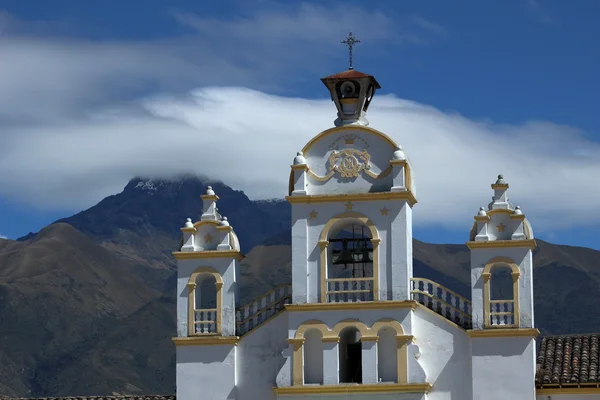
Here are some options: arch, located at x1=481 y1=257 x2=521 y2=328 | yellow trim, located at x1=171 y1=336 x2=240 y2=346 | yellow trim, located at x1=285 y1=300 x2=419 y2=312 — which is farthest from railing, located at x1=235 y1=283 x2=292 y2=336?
arch, located at x1=481 y1=257 x2=521 y2=328

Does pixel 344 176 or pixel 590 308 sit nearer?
pixel 344 176

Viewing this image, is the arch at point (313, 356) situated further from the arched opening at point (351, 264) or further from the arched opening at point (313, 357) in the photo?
the arched opening at point (351, 264)

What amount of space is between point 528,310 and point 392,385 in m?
4.70

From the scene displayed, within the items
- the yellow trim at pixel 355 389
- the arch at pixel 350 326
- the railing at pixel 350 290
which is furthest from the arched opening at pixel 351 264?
the yellow trim at pixel 355 389

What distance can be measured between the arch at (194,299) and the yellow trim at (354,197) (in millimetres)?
3481

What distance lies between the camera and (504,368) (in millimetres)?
49156

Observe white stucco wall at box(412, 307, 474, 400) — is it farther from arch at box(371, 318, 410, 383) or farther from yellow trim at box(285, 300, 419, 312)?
yellow trim at box(285, 300, 419, 312)

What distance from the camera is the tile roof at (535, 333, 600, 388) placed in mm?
49250

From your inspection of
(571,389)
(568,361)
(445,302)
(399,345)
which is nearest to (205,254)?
(399,345)

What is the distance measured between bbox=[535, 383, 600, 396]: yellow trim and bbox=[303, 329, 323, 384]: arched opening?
264 inches

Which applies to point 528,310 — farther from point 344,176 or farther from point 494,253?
point 344,176

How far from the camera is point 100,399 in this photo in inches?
2079

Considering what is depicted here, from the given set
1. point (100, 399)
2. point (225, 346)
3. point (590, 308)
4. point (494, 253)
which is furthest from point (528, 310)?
point (590, 308)

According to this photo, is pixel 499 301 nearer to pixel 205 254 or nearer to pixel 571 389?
pixel 571 389
